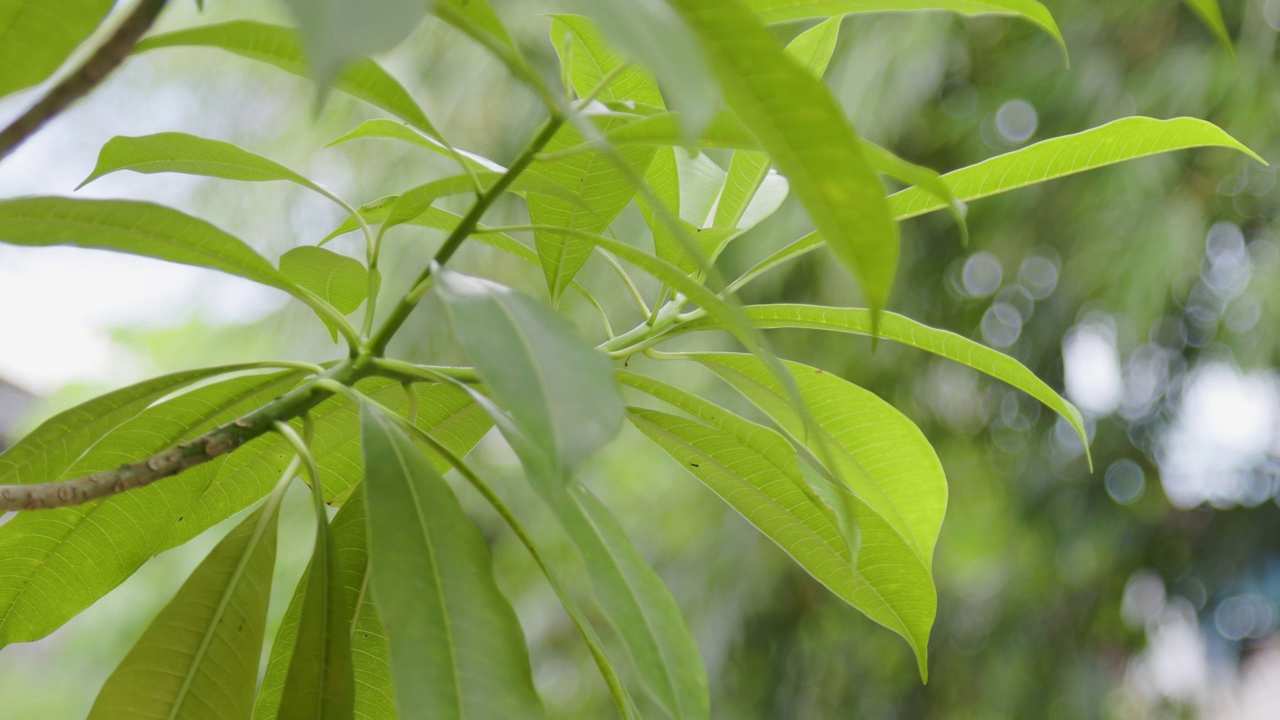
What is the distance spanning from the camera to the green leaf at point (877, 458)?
368 millimetres

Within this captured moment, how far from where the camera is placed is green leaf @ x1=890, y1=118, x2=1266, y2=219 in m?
0.34

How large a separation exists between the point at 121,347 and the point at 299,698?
338 centimetres

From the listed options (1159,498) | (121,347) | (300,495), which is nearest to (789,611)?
(1159,498)

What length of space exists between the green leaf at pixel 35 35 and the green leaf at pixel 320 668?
0.14 meters

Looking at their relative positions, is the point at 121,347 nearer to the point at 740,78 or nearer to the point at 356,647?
the point at 356,647

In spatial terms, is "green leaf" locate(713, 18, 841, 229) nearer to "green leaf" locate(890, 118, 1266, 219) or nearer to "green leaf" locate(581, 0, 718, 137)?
"green leaf" locate(890, 118, 1266, 219)

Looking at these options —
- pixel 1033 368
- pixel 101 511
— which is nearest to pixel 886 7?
pixel 101 511

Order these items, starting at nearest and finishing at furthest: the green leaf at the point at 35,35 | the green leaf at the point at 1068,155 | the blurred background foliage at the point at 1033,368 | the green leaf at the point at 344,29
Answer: the green leaf at the point at 344,29, the green leaf at the point at 35,35, the green leaf at the point at 1068,155, the blurred background foliage at the point at 1033,368

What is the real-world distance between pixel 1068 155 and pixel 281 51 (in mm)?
280

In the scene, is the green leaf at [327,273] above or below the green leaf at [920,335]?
above

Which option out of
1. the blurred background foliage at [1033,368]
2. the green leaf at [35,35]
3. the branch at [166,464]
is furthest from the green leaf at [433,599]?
the blurred background foliage at [1033,368]

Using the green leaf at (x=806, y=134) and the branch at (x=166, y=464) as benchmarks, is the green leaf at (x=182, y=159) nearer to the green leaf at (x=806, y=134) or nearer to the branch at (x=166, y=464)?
the branch at (x=166, y=464)

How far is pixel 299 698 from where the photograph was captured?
12.2 inches

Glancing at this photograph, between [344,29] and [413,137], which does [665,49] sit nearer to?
[344,29]
